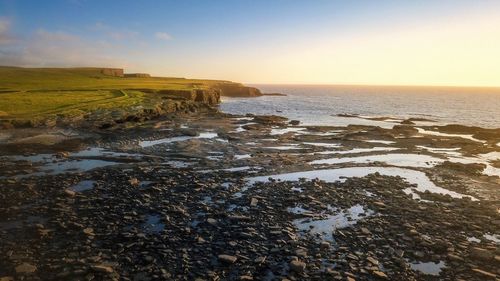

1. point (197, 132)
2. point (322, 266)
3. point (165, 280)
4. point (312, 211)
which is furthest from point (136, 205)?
point (197, 132)

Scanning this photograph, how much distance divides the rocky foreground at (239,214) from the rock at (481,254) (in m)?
0.07

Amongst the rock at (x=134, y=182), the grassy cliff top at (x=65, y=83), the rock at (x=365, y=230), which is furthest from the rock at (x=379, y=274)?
the grassy cliff top at (x=65, y=83)

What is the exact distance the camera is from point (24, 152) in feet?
100

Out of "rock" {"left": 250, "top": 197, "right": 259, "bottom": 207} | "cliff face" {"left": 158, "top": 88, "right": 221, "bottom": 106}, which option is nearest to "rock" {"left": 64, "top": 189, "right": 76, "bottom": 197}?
"rock" {"left": 250, "top": 197, "right": 259, "bottom": 207}

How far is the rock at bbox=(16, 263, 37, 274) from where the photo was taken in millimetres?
11836

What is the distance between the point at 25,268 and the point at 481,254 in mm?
16416

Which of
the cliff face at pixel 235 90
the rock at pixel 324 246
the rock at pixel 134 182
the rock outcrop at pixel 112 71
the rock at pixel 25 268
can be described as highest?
the rock outcrop at pixel 112 71

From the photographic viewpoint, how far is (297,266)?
41.7ft

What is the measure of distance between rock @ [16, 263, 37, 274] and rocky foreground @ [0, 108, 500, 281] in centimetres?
4

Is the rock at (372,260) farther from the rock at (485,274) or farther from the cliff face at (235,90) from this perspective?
the cliff face at (235,90)

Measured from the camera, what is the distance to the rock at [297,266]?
12.6m

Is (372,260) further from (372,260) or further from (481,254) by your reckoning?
(481,254)

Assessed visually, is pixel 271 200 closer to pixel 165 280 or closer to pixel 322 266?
pixel 322 266

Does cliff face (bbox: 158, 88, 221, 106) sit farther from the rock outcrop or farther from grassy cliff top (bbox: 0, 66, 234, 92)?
the rock outcrop
